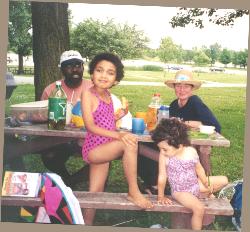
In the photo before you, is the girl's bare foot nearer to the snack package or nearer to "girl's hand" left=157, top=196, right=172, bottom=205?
"girl's hand" left=157, top=196, right=172, bottom=205

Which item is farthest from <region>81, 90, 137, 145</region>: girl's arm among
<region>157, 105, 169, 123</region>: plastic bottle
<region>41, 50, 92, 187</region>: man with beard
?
<region>157, 105, 169, 123</region>: plastic bottle

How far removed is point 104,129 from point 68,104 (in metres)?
0.38

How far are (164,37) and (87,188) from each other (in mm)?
1412

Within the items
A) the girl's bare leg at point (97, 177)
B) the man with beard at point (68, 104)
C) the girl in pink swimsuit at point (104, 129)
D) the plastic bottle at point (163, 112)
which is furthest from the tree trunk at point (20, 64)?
the plastic bottle at point (163, 112)

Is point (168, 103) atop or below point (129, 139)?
atop

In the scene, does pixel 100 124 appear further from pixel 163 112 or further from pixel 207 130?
pixel 207 130

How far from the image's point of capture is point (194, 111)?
3779 millimetres

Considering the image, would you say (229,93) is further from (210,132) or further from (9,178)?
(9,178)

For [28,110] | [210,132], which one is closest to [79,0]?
[28,110]

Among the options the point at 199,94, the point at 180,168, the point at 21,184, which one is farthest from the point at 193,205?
the point at 21,184

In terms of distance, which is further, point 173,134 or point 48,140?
point 48,140

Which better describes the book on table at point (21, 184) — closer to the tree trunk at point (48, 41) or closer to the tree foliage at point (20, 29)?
the tree trunk at point (48, 41)

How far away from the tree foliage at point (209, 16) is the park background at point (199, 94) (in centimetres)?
9

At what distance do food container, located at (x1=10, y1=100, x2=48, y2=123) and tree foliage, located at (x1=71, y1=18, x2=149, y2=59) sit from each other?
1.88 feet
